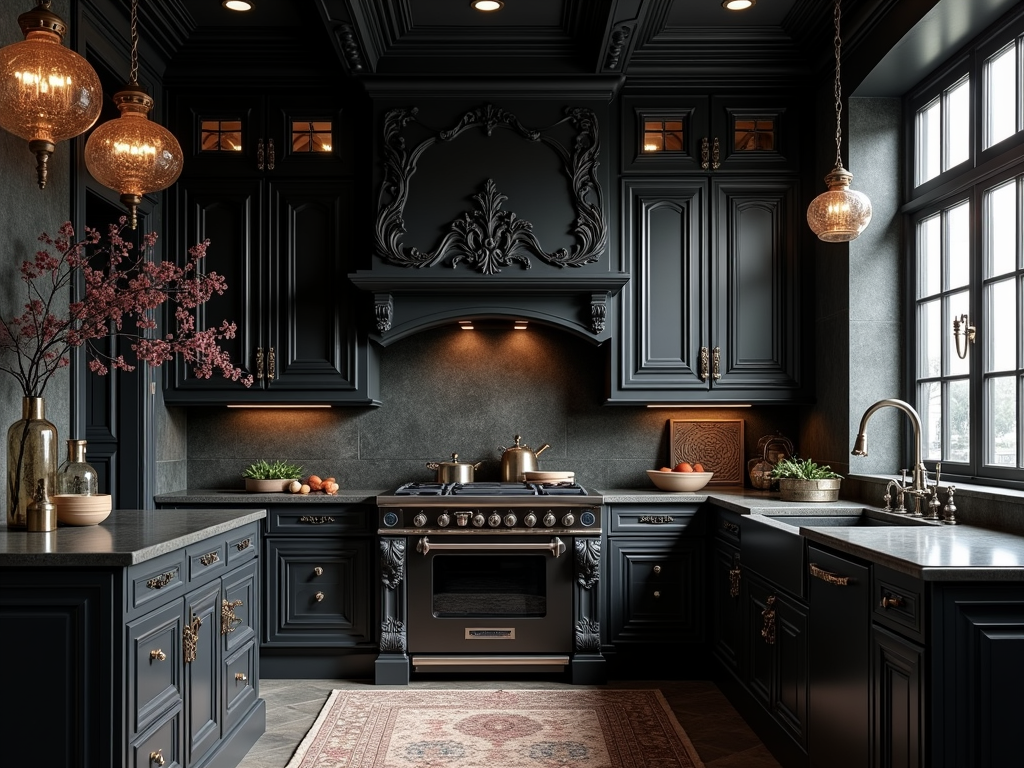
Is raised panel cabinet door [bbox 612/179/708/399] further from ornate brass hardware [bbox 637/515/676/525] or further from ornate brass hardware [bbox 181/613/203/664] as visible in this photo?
ornate brass hardware [bbox 181/613/203/664]

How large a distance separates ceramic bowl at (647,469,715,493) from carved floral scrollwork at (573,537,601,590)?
1.97 feet

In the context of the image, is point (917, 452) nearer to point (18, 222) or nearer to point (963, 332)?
point (963, 332)

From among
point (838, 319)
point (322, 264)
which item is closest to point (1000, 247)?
point (838, 319)

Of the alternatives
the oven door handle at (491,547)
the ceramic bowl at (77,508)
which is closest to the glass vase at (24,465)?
the ceramic bowl at (77,508)

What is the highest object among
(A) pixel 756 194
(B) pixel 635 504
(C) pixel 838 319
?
(A) pixel 756 194

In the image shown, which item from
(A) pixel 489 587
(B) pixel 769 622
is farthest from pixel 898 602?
(A) pixel 489 587

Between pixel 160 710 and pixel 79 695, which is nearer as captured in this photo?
pixel 79 695

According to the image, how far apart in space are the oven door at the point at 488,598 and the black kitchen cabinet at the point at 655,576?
0.28m

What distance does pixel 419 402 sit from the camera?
4.94 m

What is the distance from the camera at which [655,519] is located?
4.37 metres

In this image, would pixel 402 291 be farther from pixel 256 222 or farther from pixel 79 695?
pixel 79 695

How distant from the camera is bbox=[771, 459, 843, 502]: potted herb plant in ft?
13.0

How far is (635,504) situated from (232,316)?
89.7 inches

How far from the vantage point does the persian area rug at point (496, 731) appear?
3252 millimetres
